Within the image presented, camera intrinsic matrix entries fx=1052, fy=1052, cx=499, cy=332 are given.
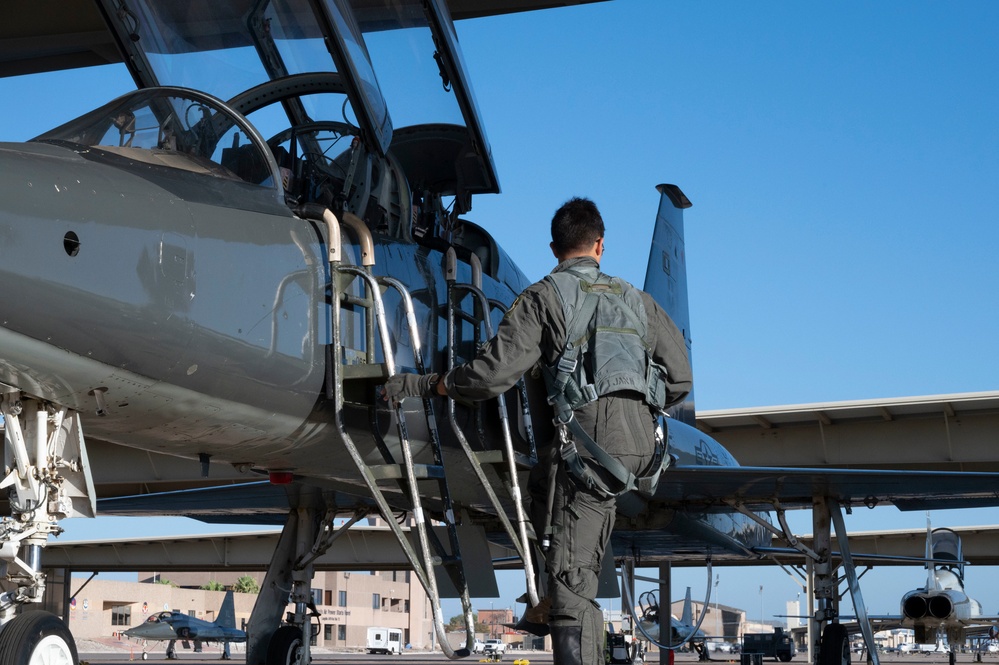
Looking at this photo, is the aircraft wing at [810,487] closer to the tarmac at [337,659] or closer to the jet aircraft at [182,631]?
the tarmac at [337,659]

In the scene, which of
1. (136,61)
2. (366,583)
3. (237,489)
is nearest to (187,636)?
(366,583)

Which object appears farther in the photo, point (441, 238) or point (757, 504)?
point (757, 504)

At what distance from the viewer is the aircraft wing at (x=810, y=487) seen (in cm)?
948

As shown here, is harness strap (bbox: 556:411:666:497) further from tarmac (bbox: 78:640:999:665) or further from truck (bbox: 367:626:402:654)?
truck (bbox: 367:626:402:654)

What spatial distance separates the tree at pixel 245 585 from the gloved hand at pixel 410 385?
312 ft

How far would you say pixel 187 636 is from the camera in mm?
44562

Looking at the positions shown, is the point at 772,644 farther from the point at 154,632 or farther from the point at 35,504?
the point at 35,504

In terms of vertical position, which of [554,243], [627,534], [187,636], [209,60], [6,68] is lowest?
[187,636]

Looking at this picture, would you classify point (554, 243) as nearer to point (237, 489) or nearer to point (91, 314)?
point (91, 314)

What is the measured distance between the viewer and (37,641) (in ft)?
11.4

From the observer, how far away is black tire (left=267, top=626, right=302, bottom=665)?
8227 mm

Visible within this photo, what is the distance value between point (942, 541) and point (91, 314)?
2259 centimetres

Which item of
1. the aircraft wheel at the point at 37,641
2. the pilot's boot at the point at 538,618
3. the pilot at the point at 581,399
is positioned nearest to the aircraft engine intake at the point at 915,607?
the pilot's boot at the point at 538,618

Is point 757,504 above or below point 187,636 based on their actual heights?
above
